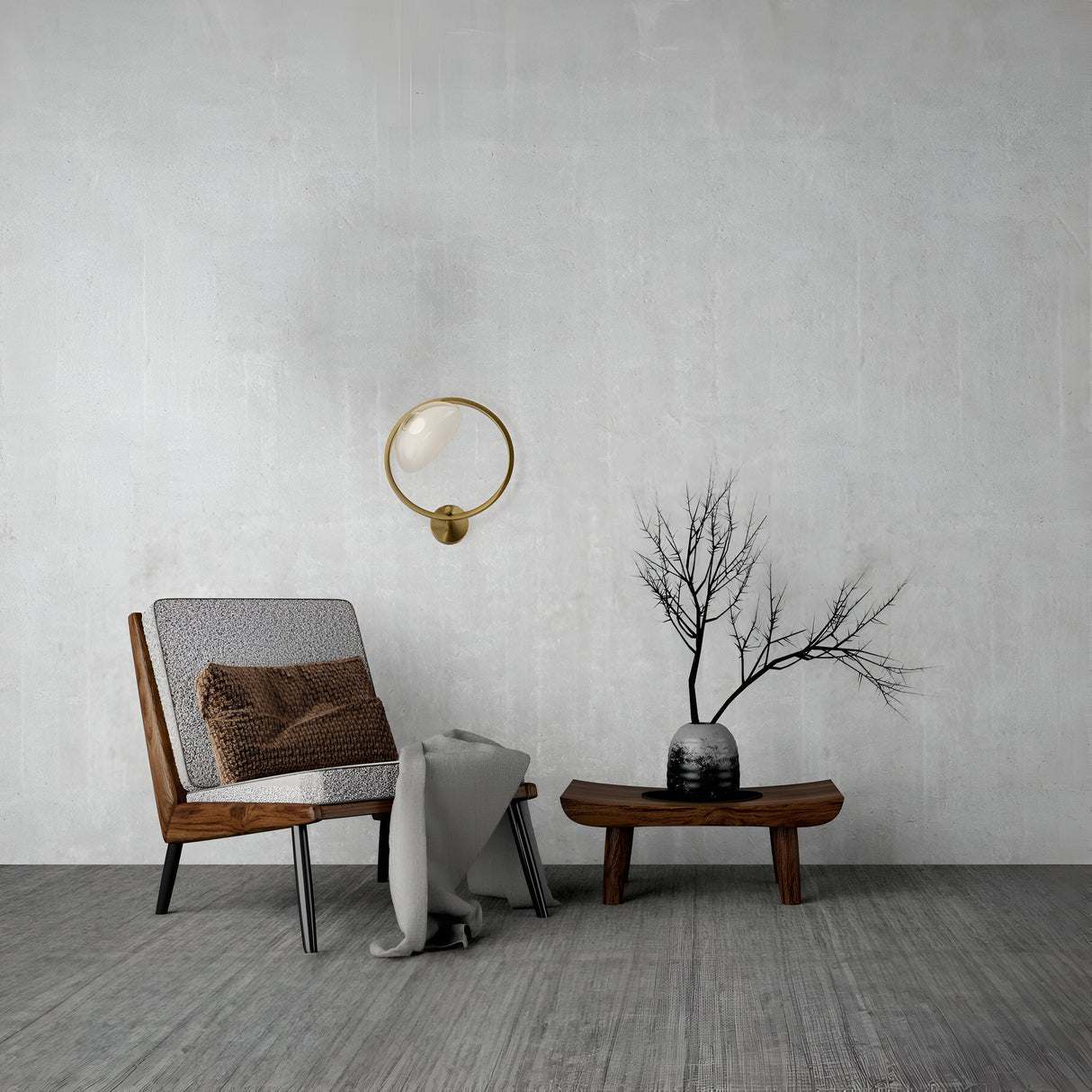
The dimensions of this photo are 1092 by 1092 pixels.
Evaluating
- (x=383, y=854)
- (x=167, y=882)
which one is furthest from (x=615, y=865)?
(x=167, y=882)

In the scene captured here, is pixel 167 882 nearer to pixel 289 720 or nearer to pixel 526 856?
pixel 289 720

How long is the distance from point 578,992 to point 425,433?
189 cm

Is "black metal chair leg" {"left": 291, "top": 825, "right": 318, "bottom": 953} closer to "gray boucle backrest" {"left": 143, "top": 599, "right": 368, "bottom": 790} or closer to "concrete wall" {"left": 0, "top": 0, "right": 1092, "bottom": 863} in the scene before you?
"gray boucle backrest" {"left": 143, "top": 599, "right": 368, "bottom": 790}

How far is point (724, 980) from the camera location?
2.37 meters

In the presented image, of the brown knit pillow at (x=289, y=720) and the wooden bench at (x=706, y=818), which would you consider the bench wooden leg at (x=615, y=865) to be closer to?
the wooden bench at (x=706, y=818)

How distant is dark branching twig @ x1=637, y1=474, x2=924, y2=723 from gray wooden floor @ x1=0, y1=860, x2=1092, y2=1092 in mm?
671

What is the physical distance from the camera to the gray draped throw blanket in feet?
8.68

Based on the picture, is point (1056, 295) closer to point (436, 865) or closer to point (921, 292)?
point (921, 292)

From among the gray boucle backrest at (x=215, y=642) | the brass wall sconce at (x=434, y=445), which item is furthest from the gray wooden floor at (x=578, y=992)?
the brass wall sconce at (x=434, y=445)

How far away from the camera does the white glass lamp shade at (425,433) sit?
3643 millimetres

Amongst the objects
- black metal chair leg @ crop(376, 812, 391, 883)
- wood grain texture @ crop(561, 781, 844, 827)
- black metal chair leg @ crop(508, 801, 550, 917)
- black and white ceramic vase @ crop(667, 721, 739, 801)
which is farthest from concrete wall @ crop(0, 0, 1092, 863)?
black metal chair leg @ crop(508, 801, 550, 917)

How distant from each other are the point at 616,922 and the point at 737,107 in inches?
100

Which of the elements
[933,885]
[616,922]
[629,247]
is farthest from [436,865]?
[629,247]

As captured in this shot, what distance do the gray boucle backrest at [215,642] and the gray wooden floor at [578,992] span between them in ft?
1.48
